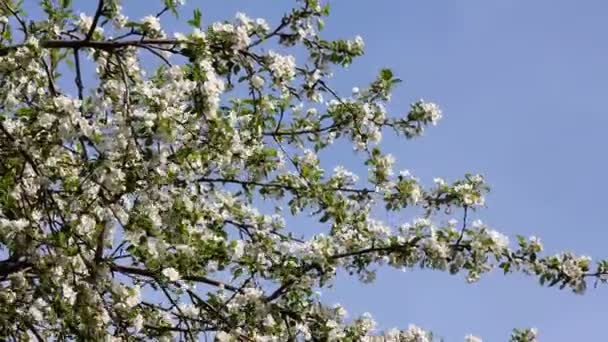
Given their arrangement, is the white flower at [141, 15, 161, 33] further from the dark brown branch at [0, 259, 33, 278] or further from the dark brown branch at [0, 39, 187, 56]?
the dark brown branch at [0, 259, 33, 278]

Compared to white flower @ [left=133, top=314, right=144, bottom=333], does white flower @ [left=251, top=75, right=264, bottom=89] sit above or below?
above

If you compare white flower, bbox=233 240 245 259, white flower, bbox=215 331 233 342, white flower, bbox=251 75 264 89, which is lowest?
white flower, bbox=215 331 233 342

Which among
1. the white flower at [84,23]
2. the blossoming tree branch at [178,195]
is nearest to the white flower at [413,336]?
the blossoming tree branch at [178,195]

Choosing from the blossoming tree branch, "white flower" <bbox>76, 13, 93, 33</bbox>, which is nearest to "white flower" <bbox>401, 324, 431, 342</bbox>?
the blossoming tree branch

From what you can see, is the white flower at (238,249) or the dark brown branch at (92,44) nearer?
the dark brown branch at (92,44)

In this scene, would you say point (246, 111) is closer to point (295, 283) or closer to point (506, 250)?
point (295, 283)

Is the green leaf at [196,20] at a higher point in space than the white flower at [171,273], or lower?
higher

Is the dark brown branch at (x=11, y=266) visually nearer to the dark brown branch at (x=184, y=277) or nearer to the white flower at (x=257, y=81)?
the dark brown branch at (x=184, y=277)

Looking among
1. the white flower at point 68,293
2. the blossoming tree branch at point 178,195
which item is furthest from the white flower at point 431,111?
the white flower at point 68,293

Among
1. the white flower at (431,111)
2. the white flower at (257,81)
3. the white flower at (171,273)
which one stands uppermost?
the white flower at (431,111)

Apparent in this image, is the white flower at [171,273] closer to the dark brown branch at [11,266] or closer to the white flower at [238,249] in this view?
→ the white flower at [238,249]

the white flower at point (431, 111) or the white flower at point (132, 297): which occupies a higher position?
the white flower at point (431, 111)

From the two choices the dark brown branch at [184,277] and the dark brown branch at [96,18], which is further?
the dark brown branch at [184,277]

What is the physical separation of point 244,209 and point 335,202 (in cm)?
82
